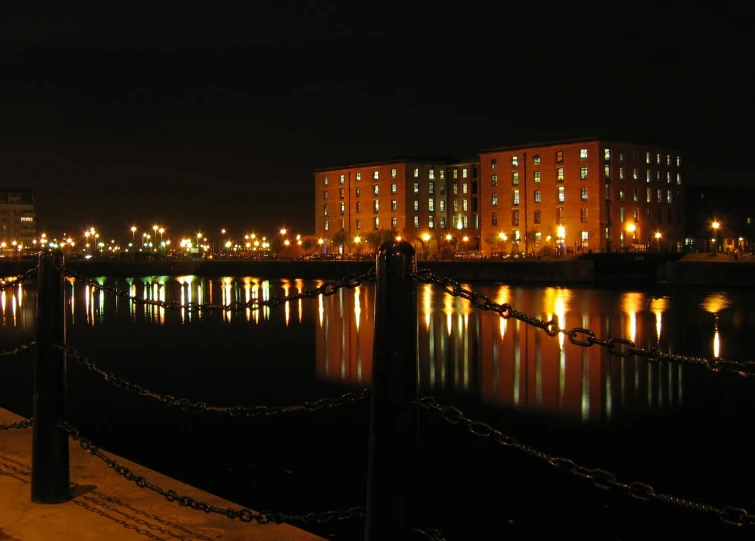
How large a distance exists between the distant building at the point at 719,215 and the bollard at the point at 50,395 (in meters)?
87.9

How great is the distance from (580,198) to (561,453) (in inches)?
2813

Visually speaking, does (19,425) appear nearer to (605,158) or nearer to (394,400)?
(394,400)

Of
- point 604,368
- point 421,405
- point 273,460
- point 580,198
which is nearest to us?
point 421,405

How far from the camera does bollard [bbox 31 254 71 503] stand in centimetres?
446

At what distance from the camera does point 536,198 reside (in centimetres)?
8094

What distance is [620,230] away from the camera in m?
77.8

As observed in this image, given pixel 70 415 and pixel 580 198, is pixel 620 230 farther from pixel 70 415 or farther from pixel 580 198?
pixel 70 415

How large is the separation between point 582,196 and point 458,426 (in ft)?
232

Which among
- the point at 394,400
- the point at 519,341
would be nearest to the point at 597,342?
the point at 394,400

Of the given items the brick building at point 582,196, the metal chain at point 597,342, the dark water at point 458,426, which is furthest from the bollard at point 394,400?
the brick building at point 582,196

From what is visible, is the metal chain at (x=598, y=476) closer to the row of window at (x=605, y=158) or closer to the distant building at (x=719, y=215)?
the row of window at (x=605, y=158)

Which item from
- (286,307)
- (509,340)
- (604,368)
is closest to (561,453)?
(604,368)

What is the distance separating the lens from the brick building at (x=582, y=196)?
77188 mm

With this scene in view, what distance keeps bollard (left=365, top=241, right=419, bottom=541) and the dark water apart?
2.93 ft
